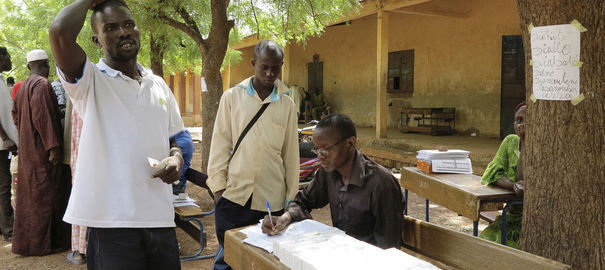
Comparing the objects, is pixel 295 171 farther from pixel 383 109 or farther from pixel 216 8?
pixel 383 109

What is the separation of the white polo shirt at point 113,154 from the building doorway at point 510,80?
918cm

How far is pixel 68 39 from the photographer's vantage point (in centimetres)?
159

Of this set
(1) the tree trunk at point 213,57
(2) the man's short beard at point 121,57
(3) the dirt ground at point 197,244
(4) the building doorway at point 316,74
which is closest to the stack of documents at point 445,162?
(3) the dirt ground at point 197,244

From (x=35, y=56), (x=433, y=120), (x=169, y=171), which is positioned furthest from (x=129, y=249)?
(x=433, y=120)

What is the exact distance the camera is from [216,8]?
19.5 feet

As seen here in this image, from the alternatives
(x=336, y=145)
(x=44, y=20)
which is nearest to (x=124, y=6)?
(x=336, y=145)

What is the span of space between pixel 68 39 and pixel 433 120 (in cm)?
1082

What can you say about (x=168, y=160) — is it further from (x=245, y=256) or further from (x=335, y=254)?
(x=335, y=254)

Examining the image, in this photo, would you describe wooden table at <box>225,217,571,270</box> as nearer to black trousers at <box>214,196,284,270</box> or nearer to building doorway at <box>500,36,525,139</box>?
black trousers at <box>214,196,284,270</box>

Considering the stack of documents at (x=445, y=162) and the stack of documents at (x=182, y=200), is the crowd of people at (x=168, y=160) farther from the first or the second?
the stack of documents at (x=182, y=200)

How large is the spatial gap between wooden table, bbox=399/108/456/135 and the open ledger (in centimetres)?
948

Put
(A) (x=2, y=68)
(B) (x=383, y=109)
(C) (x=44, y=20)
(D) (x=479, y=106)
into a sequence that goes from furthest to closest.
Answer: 1. (D) (x=479, y=106)
2. (B) (x=383, y=109)
3. (C) (x=44, y=20)
4. (A) (x=2, y=68)

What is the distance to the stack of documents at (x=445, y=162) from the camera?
146 inches

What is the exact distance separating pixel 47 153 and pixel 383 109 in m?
6.99
